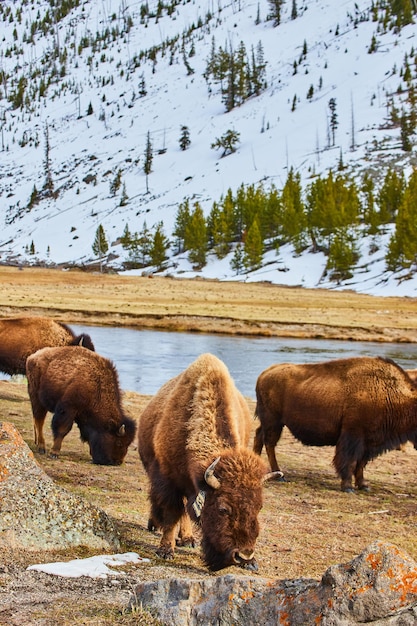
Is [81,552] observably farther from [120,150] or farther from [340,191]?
[120,150]

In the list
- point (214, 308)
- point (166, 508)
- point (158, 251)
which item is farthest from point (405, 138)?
point (166, 508)

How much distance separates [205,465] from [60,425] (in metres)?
5.64

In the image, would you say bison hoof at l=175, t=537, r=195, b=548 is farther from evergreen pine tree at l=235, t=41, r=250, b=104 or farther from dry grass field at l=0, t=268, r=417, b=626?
evergreen pine tree at l=235, t=41, r=250, b=104

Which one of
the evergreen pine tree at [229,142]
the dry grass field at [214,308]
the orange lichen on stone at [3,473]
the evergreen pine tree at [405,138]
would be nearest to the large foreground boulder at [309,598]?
the orange lichen on stone at [3,473]

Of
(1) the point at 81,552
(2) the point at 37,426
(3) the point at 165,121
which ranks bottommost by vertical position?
(2) the point at 37,426

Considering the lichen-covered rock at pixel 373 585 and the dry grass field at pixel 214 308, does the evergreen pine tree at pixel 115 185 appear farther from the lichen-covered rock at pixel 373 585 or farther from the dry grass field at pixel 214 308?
the lichen-covered rock at pixel 373 585

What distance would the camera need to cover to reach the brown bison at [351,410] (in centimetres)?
1159

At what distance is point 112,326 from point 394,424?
94.9 feet

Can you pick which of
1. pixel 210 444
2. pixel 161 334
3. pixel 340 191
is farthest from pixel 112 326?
pixel 340 191

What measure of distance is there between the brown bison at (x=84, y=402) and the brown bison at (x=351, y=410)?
2.77 metres

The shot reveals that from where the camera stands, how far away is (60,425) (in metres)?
11.4

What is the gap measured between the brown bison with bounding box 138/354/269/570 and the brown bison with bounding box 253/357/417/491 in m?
3.92

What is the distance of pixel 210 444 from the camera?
Result: 6.51 m

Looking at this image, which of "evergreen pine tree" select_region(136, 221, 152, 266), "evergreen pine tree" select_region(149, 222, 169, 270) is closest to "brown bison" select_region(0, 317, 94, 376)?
"evergreen pine tree" select_region(149, 222, 169, 270)
